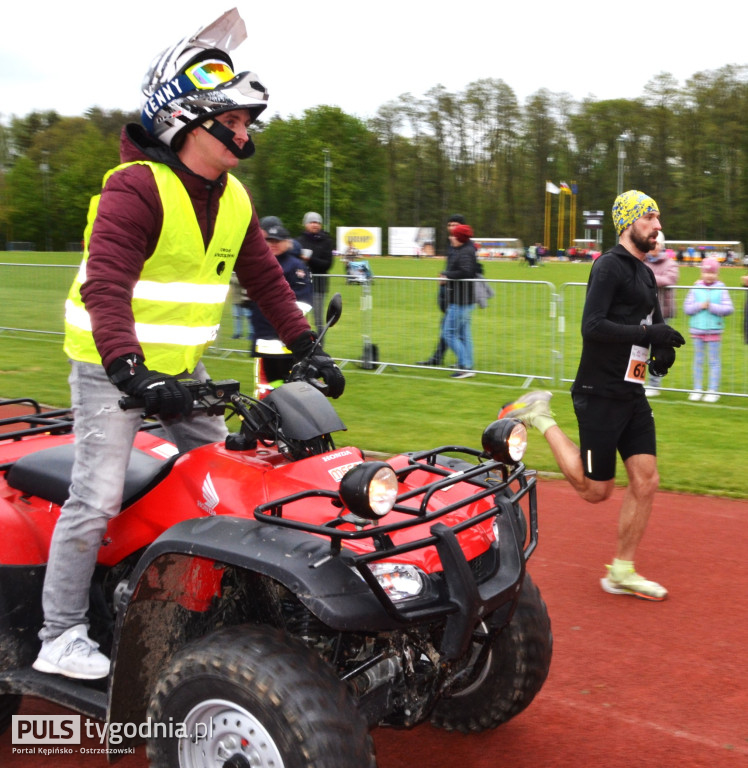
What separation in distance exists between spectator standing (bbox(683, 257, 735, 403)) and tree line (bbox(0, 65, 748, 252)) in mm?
75480

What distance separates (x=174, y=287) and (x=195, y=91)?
2.18 feet

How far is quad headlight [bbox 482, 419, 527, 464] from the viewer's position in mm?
3186

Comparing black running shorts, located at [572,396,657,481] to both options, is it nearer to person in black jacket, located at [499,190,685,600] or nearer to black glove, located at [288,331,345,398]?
person in black jacket, located at [499,190,685,600]

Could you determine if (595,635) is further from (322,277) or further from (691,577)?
(322,277)

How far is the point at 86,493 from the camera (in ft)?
10.1

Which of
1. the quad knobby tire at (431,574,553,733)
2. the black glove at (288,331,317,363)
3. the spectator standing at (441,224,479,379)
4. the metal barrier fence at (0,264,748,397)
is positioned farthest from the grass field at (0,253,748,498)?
the black glove at (288,331,317,363)

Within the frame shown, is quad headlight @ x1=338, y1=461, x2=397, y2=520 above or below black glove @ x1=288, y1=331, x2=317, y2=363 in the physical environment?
below

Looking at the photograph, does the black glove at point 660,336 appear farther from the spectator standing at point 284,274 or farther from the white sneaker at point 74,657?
the spectator standing at point 284,274

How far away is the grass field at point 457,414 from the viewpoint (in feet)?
25.3

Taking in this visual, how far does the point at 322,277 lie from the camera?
13.3 metres

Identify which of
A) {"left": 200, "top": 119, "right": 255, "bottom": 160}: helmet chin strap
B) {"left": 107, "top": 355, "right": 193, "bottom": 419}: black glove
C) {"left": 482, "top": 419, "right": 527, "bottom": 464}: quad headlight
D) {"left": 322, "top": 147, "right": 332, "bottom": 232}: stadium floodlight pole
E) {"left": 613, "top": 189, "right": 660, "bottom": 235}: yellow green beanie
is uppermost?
{"left": 322, "top": 147, "right": 332, "bottom": 232}: stadium floodlight pole

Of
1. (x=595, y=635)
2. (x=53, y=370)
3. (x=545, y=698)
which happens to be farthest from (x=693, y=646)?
(x=53, y=370)

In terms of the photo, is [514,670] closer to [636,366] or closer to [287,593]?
[287,593]

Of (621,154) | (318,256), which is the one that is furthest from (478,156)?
(318,256)
